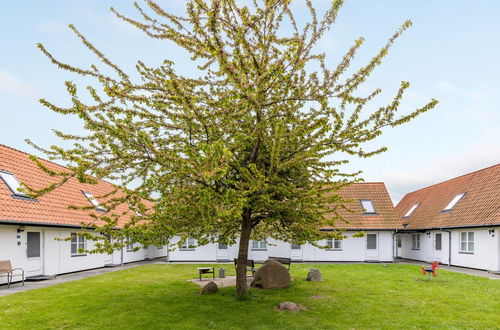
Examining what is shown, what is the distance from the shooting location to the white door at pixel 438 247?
82.5 ft

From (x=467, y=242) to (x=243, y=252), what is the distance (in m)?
17.4

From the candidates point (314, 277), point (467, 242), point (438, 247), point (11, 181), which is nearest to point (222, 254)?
point (314, 277)

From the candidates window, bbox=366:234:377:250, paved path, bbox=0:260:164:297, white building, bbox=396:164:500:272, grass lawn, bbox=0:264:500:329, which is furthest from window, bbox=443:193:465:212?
paved path, bbox=0:260:164:297

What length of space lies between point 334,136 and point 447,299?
7.79m

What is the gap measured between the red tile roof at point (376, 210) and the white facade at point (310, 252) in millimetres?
729

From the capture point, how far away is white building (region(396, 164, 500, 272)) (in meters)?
20.5

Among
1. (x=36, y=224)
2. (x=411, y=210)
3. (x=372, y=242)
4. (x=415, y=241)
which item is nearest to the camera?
(x=36, y=224)

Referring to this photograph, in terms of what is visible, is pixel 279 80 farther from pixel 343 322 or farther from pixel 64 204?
pixel 64 204

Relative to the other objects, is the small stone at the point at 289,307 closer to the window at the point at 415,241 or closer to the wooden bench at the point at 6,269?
the wooden bench at the point at 6,269

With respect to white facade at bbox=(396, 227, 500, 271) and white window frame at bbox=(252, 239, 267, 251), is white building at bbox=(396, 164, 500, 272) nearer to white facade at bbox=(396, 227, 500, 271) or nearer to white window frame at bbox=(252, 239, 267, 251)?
white facade at bbox=(396, 227, 500, 271)

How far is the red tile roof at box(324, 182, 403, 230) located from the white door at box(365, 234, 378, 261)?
1.11 m

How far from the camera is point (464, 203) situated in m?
24.5

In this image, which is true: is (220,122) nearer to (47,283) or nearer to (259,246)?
(47,283)

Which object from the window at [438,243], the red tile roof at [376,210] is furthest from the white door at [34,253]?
the window at [438,243]
